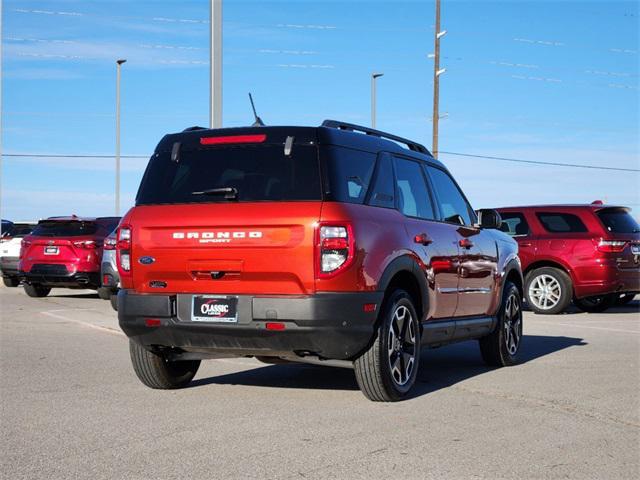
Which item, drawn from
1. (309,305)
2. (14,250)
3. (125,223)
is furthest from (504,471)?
(14,250)

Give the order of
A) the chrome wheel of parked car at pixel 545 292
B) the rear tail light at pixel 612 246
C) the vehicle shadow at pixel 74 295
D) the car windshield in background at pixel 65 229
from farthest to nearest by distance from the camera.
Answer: the vehicle shadow at pixel 74 295 < the car windshield in background at pixel 65 229 < the chrome wheel of parked car at pixel 545 292 < the rear tail light at pixel 612 246

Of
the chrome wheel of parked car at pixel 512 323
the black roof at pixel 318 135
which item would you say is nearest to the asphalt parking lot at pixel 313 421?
the chrome wheel of parked car at pixel 512 323

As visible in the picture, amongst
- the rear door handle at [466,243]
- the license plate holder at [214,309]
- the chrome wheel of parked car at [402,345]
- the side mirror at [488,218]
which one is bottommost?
the chrome wheel of parked car at [402,345]

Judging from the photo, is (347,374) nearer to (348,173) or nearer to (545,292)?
(348,173)

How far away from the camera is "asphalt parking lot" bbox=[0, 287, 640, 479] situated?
5.14m

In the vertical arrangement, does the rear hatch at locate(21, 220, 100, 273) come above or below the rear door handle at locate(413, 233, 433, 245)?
below

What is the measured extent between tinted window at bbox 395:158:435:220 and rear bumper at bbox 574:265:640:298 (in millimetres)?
8317

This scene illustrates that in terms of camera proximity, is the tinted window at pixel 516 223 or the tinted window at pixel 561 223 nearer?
the tinted window at pixel 561 223

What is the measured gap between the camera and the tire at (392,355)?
6.95m

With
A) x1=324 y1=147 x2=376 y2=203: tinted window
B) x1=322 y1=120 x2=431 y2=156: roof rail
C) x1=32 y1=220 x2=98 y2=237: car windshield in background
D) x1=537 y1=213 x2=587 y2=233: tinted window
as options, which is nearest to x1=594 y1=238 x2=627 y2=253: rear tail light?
x1=537 y1=213 x2=587 y2=233: tinted window

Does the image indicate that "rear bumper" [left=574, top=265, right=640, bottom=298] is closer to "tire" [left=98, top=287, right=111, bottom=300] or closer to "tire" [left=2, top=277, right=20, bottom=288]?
"tire" [left=98, top=287, right=111, bottom=300]

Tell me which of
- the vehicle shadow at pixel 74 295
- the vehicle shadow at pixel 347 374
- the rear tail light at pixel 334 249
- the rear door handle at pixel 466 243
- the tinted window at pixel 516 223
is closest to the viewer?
the rear tail light at pixel 334 249

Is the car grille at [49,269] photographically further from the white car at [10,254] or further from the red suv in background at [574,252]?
the red suv in background at [574,252]

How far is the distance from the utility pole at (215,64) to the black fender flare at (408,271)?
28.9 feet
